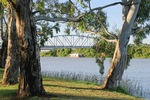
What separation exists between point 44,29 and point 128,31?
10338 mm

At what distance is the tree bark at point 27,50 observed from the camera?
11031mm

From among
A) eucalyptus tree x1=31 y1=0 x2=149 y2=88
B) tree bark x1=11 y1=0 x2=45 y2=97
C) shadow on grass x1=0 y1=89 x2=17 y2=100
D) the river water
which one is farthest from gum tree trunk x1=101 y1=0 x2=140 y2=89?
the river water

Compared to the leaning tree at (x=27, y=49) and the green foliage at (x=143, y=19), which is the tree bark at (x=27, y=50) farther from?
the green foliage at (x=143, y=19)

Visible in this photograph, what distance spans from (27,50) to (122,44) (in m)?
5.00

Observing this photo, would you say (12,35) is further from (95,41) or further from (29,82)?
(95,41)

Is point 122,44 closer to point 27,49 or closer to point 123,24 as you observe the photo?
point 123,24

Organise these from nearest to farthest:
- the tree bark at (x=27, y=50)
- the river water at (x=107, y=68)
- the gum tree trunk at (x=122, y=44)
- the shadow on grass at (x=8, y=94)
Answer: the tree bark at (x=27, y=50) → the shadow on grass at (x=8, y=94) → the gum tree trunk at (x=122, y=44) → the river water at (x=107, y=68)

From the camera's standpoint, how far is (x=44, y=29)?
2378cm

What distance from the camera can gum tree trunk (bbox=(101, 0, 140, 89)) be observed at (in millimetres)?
14273

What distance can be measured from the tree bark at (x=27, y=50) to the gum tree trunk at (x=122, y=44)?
4.33m

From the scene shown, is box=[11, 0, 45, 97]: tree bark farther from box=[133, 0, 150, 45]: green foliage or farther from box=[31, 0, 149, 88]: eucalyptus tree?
box=[133, 0, 150, 45]: green foliage

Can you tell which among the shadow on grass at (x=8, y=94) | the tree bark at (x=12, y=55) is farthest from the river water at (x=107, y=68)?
the shadow on grass at (x=8, y=94)

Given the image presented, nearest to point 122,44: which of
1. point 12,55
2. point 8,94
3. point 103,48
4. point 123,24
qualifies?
point 123,24

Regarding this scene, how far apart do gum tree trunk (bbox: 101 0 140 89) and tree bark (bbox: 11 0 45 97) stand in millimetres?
4328
